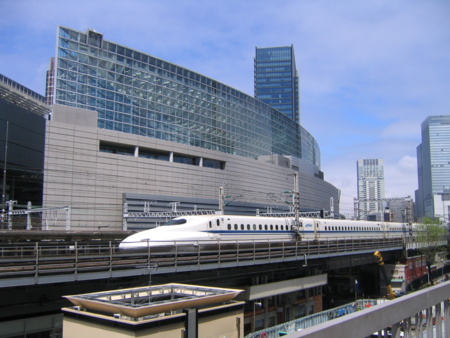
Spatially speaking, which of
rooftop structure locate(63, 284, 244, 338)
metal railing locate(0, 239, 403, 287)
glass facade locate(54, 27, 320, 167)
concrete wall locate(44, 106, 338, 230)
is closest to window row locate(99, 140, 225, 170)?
concrete wall locate(44, 106, 338, 230)

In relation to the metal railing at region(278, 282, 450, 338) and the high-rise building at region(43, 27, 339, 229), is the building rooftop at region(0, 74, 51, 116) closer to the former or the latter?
the high-rise building at region(43, 27, 339, 229)

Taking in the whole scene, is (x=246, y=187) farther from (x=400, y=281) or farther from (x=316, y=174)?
(x=316, y=174)

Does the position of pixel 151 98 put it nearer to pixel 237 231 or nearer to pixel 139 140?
pixel 139 140

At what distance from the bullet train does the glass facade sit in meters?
41.8

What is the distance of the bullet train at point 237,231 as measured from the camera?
26.5 m

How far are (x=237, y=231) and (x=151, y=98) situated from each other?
177 ft

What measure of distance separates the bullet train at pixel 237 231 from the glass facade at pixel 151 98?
41849 mm

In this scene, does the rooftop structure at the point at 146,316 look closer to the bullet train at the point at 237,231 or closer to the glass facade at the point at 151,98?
the bullet train at the point at 237,231

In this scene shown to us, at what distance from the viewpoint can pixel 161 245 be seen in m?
25.2

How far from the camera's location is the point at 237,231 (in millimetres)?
33531

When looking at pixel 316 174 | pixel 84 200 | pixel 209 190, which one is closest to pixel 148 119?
pixel 209 190

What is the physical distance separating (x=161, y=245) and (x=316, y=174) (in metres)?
126

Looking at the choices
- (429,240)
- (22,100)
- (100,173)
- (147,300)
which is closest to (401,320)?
(147,300)

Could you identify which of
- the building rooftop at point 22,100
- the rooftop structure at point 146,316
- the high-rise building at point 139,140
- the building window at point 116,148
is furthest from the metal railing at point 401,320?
the building window at point 116,148
